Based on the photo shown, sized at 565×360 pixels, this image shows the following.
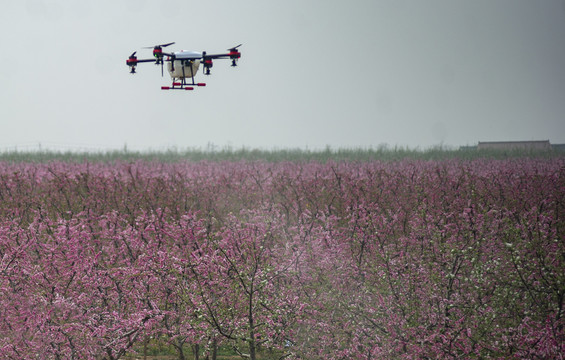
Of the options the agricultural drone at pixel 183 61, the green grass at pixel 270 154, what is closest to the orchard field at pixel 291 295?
the agricultural drone at pixel 183 61

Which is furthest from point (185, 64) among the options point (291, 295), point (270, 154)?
point (270, 154)

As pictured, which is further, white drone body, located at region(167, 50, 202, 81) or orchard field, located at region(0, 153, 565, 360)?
white drone body, located at region(167, 50, 202, 81)

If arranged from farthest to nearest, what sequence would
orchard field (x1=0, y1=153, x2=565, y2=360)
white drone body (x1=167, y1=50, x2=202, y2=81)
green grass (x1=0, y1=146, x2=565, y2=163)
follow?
green grass (x1=0, y1=146, x2=565, y2=163) < white drone body (x1=167, y1=50, x2=202, y2=81) < orchard field (x1=0, y1=153, x2=565, y2=360)

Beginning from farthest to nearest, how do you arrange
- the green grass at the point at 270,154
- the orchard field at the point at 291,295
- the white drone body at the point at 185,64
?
the green grass at the point at 270,154 < the white drone body at the point at 185,64 < the orchard field at the point at 291,295

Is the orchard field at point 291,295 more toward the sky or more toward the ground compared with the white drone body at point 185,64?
more toward the ground

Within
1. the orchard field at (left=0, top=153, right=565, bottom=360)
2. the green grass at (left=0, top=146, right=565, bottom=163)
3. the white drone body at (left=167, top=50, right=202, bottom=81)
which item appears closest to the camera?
the orchard field at (left=0, top=153, right=565, bottom=360)

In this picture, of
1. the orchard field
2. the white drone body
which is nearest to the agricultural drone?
the white drone body

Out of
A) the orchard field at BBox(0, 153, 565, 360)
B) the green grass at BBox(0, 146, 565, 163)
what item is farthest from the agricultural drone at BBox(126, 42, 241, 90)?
the green grass at BBox(0, 146, 565, 163)

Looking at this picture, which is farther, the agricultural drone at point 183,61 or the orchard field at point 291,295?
the agricultural drone at point 183,61

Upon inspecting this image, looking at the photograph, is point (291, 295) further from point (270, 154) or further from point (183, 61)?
point (270, 154)

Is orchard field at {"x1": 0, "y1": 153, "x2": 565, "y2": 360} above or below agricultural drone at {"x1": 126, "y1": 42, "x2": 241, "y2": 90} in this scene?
below

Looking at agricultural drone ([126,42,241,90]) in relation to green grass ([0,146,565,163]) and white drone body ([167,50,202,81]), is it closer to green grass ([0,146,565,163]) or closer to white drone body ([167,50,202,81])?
white drone body ([167,50,202,81])

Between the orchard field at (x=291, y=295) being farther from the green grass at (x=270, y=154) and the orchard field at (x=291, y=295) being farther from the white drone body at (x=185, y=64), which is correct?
the green grass at (x=270, y=154)
